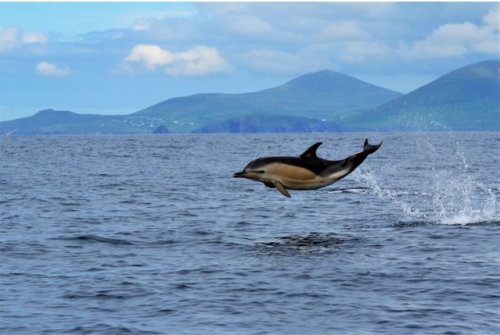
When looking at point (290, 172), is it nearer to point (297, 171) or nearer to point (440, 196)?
point (297, 171)

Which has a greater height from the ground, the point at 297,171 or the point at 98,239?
the point at 297,171

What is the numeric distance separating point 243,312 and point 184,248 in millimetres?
8155

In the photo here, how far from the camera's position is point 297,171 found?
822 inches

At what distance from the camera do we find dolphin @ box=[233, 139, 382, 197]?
20.7 meters

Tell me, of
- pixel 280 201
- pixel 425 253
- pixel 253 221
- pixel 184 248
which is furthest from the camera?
pixel 280 201

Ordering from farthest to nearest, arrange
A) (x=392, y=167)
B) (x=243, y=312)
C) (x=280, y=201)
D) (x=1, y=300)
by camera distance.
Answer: (x=392, y=167), (x=280, y=201), (x=1, y=300), (x=243, y=312)

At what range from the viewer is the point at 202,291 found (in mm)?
18562

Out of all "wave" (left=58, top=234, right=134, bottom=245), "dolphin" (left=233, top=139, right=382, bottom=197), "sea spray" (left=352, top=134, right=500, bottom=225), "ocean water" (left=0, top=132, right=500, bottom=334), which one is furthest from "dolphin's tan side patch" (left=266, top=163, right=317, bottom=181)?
"sea spray" (left=352, top=134, right=500, bottom=225)

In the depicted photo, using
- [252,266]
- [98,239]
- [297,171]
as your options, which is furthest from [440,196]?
[297,171]

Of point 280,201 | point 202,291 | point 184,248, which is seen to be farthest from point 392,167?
point 202,291

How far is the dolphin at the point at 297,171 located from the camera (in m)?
20.7

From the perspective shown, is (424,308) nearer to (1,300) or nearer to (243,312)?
(243,312)

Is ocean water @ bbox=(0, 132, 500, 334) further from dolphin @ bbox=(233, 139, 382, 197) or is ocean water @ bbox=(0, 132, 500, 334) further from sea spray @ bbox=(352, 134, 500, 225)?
dolphin @ bbox=(233, 139, 382, 197)

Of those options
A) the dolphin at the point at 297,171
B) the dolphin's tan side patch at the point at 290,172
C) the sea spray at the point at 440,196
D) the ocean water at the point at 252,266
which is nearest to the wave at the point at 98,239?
the ocean water at the point at 252,266
